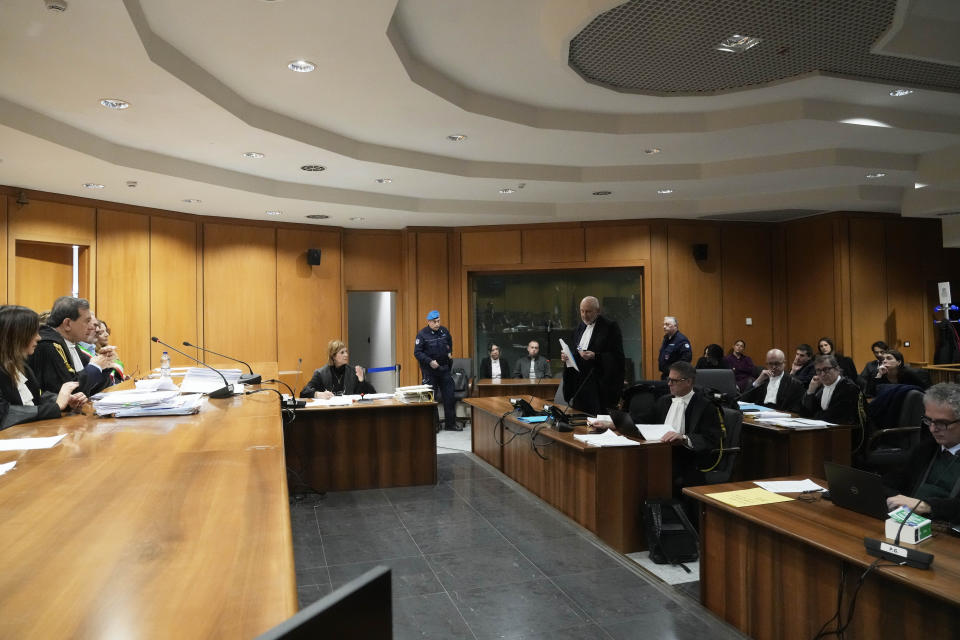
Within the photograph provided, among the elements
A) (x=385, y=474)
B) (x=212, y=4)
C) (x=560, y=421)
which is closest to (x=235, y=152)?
(x=212, y=4)

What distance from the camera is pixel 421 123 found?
5.68 m

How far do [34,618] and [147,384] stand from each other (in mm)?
2799

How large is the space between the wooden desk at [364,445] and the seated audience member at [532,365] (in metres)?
3.72

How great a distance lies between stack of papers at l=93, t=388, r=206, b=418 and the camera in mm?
2760

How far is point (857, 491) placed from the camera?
103 inches

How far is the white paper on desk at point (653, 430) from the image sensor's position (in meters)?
4.14

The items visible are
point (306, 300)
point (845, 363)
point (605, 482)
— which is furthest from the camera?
point (306, 300)

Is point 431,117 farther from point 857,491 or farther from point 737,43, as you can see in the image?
point 857,491

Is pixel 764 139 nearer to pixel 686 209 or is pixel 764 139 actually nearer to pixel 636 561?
pixel 686 209

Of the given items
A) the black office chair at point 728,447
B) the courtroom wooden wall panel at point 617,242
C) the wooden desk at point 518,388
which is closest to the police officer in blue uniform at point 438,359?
the wooden desk at point 518,388

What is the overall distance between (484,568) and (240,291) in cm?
628

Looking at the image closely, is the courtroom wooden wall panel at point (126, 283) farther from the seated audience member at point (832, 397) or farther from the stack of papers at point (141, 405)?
the seated audience member at point (832, 397)

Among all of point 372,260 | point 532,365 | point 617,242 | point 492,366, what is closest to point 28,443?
point 492,366

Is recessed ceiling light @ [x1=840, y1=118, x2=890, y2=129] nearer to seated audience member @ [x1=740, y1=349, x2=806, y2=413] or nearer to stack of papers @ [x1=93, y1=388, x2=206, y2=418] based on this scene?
seated audience member @ [x1=740, y1=349, x2=806, y2=413]
